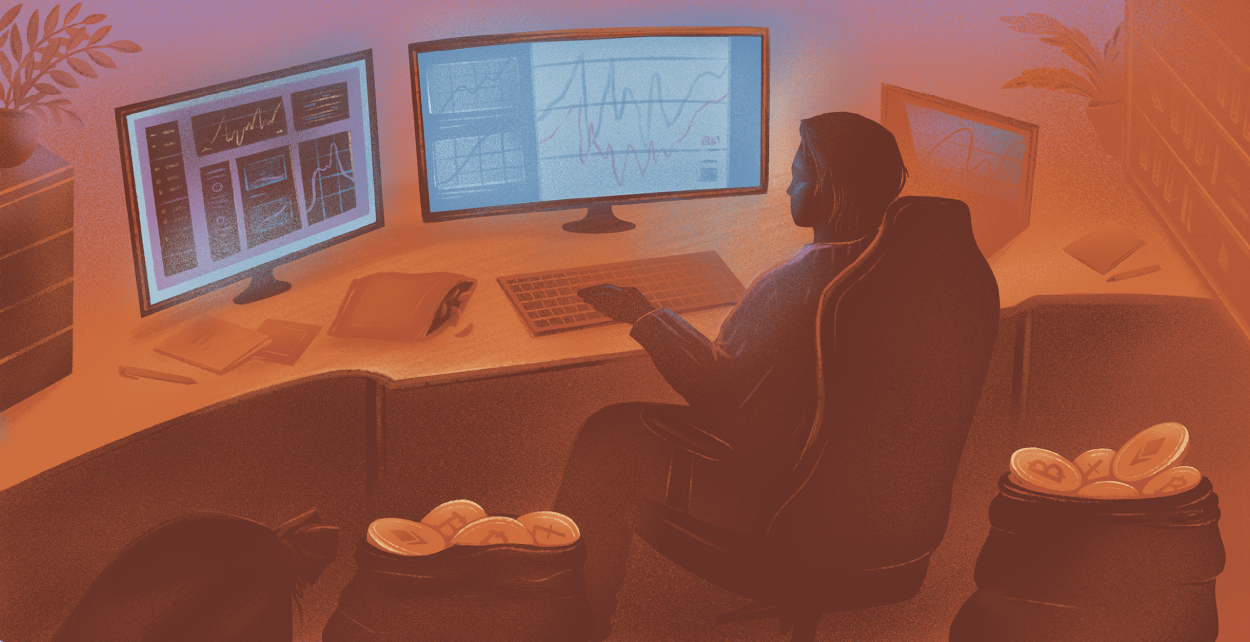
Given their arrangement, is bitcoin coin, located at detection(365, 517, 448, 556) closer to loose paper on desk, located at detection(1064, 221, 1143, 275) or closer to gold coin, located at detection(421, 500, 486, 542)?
gold coin, located at detection(421, 500, 486, 542)

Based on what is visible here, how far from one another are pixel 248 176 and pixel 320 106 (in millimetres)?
200

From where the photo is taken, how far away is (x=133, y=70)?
5.90ft

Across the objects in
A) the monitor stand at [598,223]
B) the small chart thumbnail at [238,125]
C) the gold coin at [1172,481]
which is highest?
the small chart thumbnail at [238,125]

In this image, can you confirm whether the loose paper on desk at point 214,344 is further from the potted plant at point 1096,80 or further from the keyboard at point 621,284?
the potted plant at point 1096,80

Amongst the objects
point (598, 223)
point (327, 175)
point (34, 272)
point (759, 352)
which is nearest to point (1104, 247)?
point (759, 352)

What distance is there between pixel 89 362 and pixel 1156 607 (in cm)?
170

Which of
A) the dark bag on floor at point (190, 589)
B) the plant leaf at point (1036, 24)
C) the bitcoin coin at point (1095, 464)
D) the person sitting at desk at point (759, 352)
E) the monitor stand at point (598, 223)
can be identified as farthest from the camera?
the plant leaf at point (1036, 24)

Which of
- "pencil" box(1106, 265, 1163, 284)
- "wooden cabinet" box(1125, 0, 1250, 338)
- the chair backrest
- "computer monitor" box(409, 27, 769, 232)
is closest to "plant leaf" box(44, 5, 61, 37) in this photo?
"computer monitor" box(409, 27, 769, 232)

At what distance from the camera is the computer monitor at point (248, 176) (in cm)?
160

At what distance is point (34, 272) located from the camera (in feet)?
→ 4.59

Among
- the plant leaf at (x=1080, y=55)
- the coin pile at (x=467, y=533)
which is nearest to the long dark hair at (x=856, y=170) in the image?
the coin pile at (x=467, y=533)

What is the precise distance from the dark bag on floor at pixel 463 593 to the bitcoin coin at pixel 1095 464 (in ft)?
2.71

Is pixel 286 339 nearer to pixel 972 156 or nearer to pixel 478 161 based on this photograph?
pixel 478 161

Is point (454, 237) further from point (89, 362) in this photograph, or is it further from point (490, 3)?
point (89, 362)
